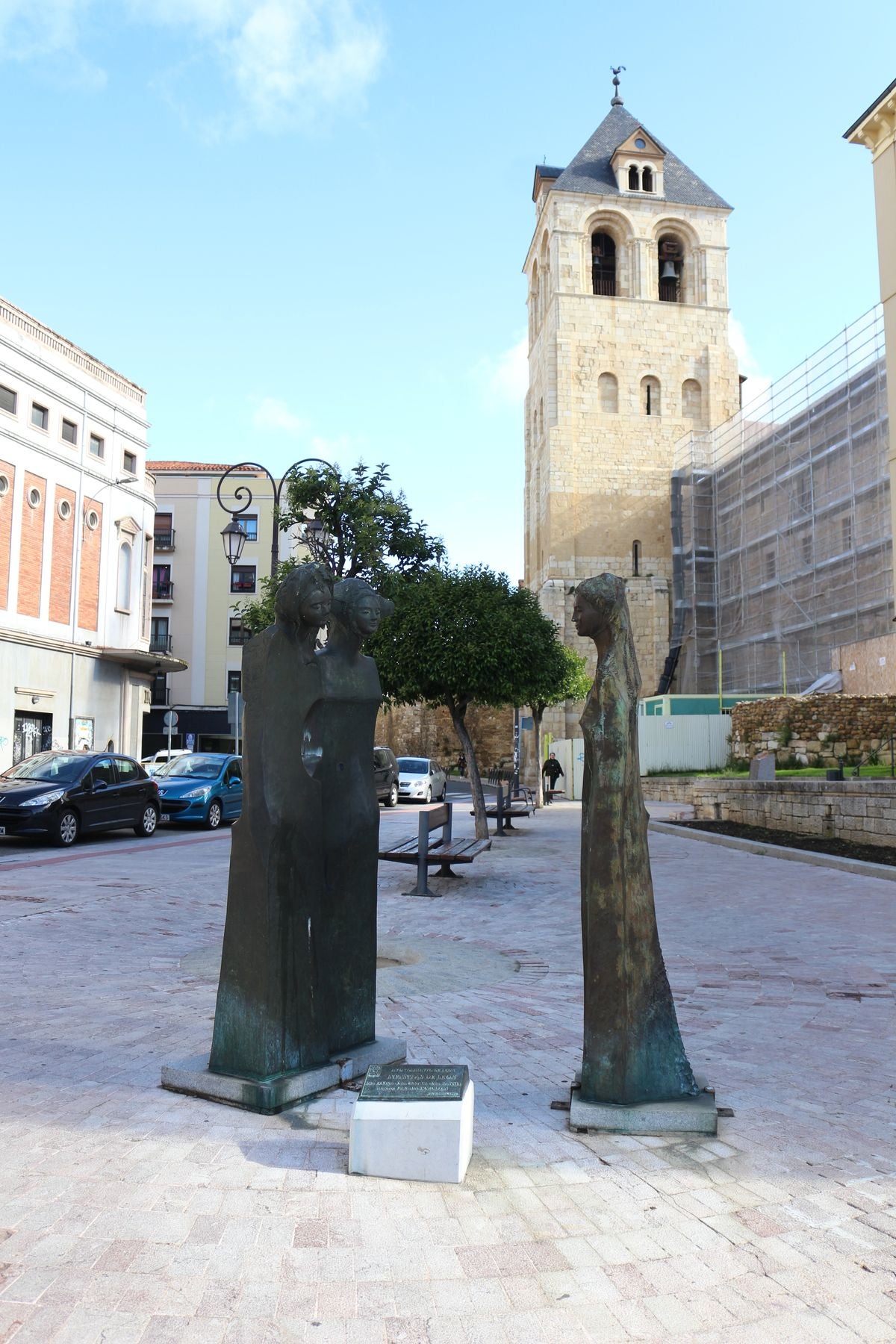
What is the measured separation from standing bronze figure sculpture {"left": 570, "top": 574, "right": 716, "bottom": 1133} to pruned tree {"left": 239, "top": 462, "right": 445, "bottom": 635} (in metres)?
25.1

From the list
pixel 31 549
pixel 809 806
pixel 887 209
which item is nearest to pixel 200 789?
pixel 809 806

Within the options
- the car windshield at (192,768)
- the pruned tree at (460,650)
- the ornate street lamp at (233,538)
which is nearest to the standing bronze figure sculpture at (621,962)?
the pruned tree at (460,650)

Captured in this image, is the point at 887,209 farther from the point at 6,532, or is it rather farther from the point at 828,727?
the point at 6,532

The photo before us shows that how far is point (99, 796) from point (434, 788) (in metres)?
17.5

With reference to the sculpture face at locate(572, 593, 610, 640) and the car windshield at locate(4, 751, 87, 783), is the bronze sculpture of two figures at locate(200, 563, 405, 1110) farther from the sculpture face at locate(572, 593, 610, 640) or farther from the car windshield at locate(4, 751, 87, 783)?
the car windshield at locate(4, 751, 87, 783)

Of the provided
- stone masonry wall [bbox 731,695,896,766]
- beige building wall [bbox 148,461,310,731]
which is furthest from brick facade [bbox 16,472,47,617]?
stone masonry wall [bbox 731,695,896,766]

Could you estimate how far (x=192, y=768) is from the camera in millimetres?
20562

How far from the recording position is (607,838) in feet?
11.3

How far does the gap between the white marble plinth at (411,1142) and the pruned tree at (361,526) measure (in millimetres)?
25564

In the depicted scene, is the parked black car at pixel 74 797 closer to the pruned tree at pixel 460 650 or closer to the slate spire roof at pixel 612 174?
the pruned tree at pixel 460 650

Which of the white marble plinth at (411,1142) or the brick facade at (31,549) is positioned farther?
the brick facade at (31,549)

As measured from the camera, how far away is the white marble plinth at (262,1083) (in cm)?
354

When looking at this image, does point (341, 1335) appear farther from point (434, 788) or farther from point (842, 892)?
point (434, 788)

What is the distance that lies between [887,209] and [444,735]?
37990 millimetres
